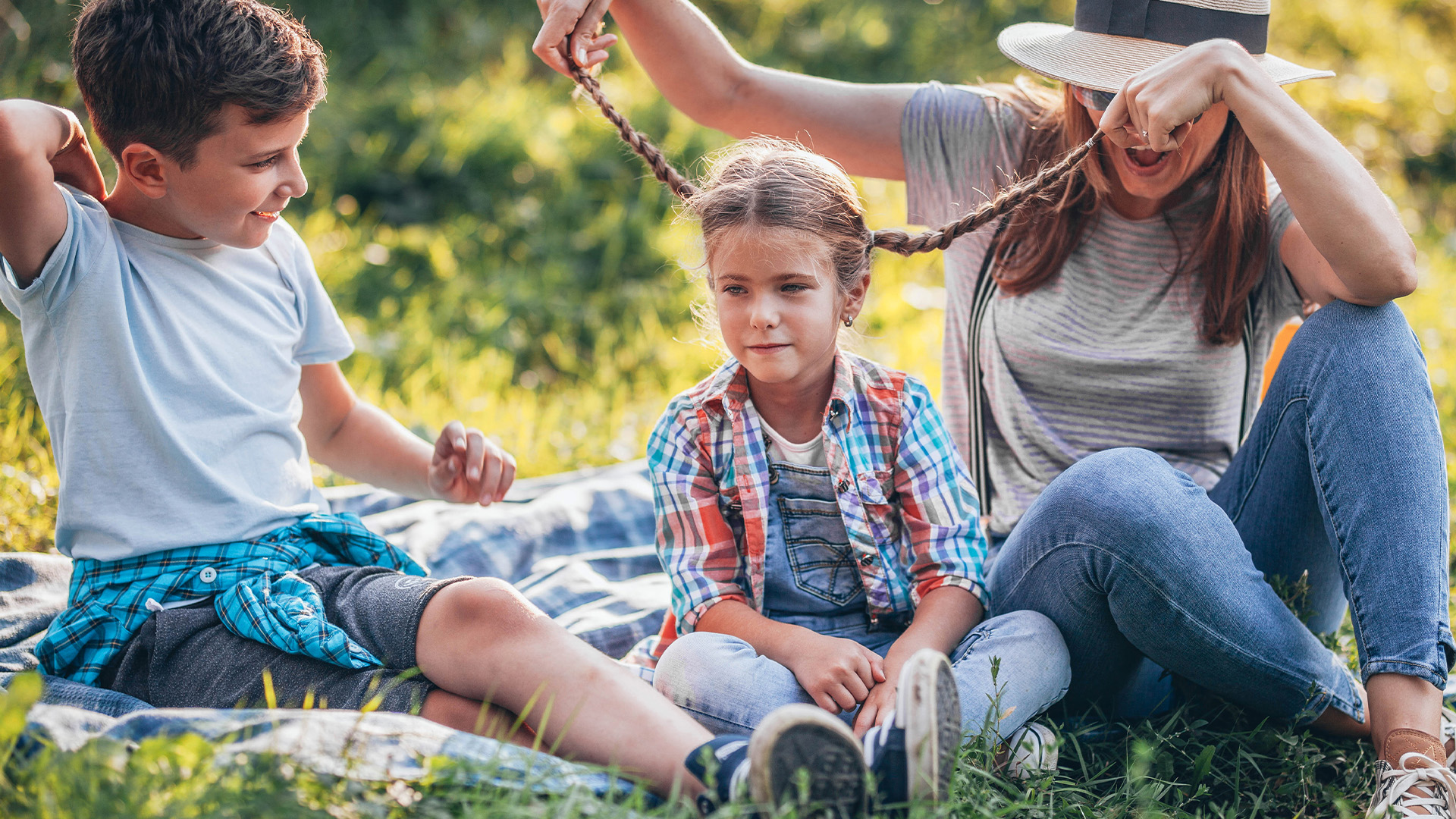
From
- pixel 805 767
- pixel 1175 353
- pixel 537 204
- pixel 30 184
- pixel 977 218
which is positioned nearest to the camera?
pixel 805 767

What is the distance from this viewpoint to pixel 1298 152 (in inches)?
73.4

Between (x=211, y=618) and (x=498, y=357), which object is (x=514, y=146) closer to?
(x=498, y=357)

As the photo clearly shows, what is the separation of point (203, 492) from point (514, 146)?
360 centimetres

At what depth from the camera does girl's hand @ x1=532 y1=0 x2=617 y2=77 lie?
2.12m

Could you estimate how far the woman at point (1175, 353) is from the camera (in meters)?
1.80

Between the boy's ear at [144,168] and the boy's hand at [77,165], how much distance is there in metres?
0.06

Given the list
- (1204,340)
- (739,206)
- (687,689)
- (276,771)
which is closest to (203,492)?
(276,771)

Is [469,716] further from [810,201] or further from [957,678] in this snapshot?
→ [810,201]

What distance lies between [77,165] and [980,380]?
1738 mm

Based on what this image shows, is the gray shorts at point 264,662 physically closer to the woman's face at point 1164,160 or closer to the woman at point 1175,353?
the woman at point 1175,353

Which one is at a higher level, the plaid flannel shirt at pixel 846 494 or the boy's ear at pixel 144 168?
the boy's ear at pixel 144 168

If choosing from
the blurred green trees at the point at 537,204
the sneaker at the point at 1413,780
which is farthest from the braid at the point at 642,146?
the sneaker at the point at 1413,780

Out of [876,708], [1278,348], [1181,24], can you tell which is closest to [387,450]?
[876,708]

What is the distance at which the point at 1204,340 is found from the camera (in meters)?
2.20
